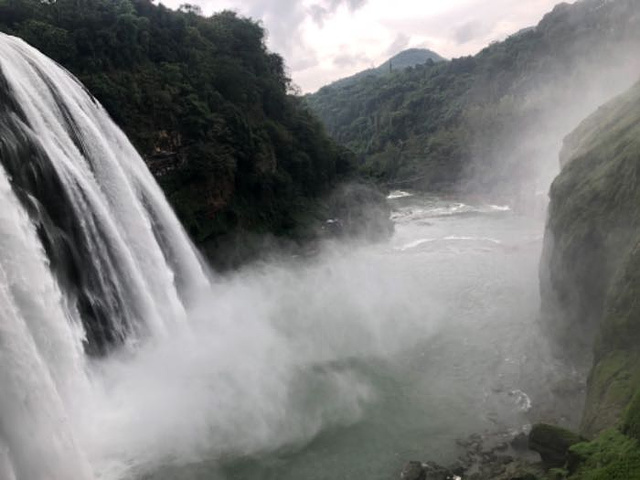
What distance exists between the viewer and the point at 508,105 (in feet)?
273

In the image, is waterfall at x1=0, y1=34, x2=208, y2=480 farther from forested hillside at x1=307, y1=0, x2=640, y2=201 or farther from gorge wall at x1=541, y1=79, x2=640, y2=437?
forested hillside at x1=307, y1=0, x2=640, y2=201

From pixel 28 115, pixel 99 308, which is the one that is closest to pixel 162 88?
pixel 28 115

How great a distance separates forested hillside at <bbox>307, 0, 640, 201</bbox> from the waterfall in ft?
117

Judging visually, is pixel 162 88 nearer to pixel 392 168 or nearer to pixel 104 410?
pixel 104 410

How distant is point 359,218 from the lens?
133 feet

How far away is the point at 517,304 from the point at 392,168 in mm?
68943

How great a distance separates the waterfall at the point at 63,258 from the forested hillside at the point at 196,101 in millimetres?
4111

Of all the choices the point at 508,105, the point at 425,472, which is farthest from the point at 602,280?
the point at 508,105

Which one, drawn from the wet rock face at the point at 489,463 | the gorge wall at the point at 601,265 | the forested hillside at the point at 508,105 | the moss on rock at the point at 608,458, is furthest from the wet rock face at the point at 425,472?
the forested hillside at the point at 508,105

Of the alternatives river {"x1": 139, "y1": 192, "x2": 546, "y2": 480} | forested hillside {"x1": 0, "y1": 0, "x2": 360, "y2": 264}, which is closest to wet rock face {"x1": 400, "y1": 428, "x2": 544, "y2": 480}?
river {"x1": 139, "y1": 192, "x2": 546, "y2": 480}

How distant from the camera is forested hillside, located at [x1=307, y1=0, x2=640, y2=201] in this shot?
6750 centimetres

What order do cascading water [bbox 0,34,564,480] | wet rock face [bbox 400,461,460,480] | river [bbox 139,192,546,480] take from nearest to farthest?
cascading water [bbox 0,34,564,480] → wet rock face [bbox 400,461,460,480] → river [bbox 139,192,546,480]

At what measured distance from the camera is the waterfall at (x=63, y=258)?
9.35m

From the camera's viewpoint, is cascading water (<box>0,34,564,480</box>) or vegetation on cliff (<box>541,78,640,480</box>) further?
cascading water (<box>0,34,564,480</box>)
